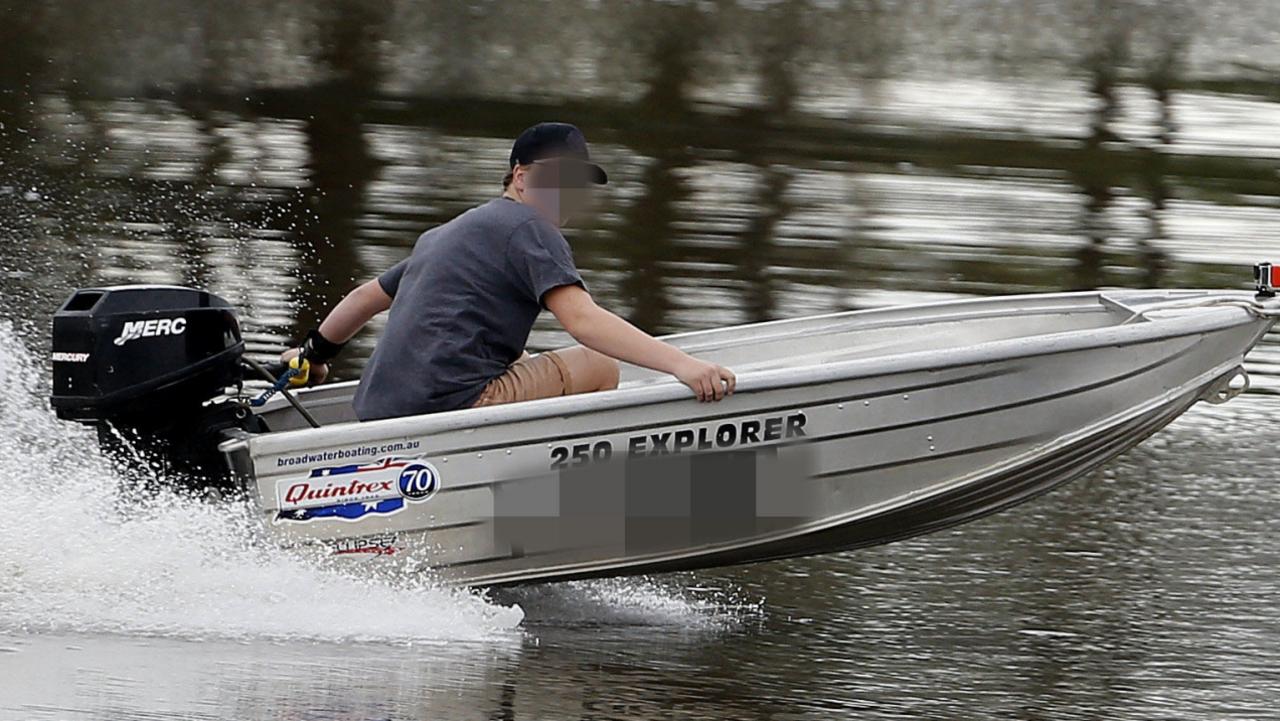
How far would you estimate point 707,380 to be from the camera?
4.95 m

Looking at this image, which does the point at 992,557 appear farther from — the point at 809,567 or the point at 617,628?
the point at 617,628

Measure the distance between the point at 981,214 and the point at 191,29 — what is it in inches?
233

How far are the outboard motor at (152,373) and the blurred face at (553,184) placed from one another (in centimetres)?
97

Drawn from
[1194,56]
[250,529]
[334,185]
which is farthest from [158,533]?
[1194,56]

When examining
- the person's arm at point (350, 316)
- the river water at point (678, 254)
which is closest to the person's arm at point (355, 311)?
the person's arm at point (350, 316)

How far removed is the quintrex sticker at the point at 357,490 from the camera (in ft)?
16.5

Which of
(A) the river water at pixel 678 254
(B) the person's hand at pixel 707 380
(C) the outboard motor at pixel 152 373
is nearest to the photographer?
(A) the river water at pixel 678 254

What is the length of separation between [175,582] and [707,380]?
1.56 metres

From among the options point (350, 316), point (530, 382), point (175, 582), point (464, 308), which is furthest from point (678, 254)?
point (175, 582)

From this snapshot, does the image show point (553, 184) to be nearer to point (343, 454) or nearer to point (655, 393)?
point (655, 393)

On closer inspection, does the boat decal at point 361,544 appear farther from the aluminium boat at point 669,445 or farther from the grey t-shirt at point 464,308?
the grey t-shirt at point 464,308

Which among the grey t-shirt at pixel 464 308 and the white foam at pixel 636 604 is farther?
the white foam at pixel 636 604

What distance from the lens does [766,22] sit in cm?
1306

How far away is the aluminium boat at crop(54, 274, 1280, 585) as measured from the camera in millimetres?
5004
